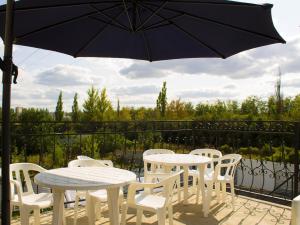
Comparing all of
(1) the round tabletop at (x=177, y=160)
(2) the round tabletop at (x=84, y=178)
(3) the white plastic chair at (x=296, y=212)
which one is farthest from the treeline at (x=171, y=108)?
(3) the white plastic chair at (x=296, y=212)

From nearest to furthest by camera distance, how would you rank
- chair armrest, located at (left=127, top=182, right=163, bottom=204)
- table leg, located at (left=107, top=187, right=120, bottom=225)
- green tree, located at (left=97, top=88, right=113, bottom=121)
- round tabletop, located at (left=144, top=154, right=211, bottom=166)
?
table leg, located at (left=107, top=187, right=120, bottom=225), chair armrest, located at (left=127, top=182, right=163, bottom=204), round tabletop, located at (left=144, top=154, right=211, bottom=166), green tree, located at (left=97, top=88, right=113, bottom=121)

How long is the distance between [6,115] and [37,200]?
86.4 inches

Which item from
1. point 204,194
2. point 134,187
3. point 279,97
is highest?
point 279,97

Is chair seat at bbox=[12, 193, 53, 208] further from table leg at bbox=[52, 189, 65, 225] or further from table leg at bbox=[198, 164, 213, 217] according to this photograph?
table leg at bbox=[198, 164, 213, 217]

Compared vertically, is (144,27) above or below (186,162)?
above

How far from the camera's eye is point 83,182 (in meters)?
2.89

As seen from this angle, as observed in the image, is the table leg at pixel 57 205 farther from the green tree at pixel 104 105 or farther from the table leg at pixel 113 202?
the green tree at pixel 104 105

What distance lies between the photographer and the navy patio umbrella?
10.1 feet

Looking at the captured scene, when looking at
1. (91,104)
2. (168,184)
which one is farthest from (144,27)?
(91,104)

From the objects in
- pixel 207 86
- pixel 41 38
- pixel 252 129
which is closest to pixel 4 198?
pixel 41 38

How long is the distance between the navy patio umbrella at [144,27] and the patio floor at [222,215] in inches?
85.4

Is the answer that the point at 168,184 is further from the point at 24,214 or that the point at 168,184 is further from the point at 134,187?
the point at 24,214

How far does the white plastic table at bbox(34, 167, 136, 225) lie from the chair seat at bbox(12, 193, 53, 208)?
25 centimetres

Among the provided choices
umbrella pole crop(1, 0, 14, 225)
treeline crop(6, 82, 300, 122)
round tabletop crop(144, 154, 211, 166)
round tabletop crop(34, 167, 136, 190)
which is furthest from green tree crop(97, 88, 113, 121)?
umbrella pole crop(1, 0, 14, 225)
